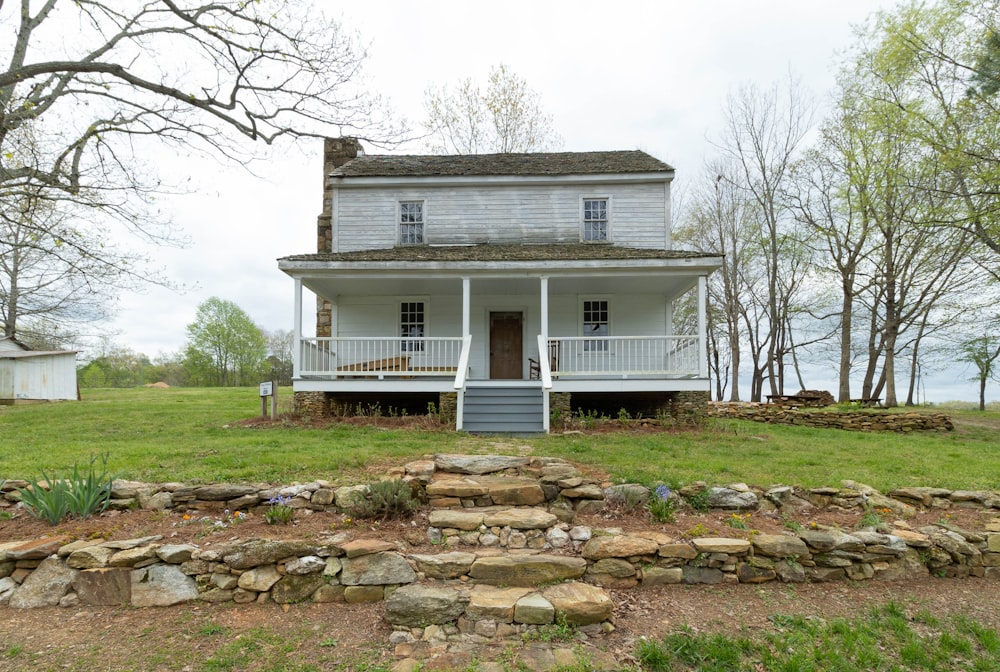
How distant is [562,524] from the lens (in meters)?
4.84

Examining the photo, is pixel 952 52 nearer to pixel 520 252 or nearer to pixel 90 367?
pixel 520 252

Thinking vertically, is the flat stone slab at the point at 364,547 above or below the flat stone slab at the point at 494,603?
above

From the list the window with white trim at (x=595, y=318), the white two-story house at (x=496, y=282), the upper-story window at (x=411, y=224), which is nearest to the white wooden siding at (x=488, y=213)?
the white two-story house at (x=496, y=282)

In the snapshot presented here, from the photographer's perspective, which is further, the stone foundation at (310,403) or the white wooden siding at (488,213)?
the white wooden siding at (488,213)

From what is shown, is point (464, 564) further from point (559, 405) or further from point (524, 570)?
point (559, 405)

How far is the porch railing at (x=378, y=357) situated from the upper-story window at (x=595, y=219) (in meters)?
4.83

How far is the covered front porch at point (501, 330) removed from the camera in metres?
11.1

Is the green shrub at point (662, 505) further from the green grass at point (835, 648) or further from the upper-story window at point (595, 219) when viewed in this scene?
the upper-story window at point (595, 219)

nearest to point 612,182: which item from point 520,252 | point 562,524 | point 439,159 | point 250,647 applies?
point 520,252

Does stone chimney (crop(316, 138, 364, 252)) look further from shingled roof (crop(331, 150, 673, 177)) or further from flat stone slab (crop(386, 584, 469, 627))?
flat stone slab (crop(386, 584, 469, 627))

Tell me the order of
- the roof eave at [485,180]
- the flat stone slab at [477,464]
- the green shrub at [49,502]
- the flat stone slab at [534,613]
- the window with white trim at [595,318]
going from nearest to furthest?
the flat stone slab at [534,613]
the green shrub at [49,502]
the flat stone slab at [477,464]
the window with white trim at [595,318]
the roof eave at [485,180]

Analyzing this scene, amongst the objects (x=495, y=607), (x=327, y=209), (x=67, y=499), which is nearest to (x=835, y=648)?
(x=495, y=607)

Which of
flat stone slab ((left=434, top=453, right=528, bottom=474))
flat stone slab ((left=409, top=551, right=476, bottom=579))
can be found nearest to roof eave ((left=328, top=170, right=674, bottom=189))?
flat stone slab ((left=434, top=453, right=528, bottom=474))

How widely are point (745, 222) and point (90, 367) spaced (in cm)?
4356
